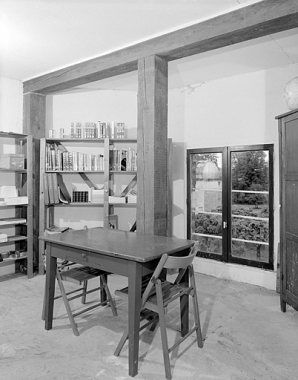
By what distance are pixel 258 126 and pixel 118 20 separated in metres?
2.31

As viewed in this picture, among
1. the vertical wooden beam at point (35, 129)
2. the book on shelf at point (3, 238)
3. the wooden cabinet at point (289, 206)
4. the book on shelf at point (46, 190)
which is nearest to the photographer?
the wooden cabinet at point (289, 206)

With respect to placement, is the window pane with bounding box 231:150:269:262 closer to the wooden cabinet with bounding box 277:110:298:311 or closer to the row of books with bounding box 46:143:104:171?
the wooden cabinet with bounding box 277:110:298:311

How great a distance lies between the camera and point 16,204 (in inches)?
174

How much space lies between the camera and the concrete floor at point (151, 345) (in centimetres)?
232

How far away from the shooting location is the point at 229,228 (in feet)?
15.1

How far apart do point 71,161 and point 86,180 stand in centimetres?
50

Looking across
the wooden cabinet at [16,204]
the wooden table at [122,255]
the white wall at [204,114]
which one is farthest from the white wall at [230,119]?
the wooden cabinet at [16,204]

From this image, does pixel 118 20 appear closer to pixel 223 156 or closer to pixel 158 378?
pixel 223 156

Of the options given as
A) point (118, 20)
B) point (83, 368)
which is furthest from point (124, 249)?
point (118, 20)

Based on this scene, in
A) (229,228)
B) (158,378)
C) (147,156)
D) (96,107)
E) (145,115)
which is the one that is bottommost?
(158,378)

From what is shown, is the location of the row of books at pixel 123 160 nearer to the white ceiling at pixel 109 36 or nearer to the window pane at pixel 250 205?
the white ceiling at pixel 109 36

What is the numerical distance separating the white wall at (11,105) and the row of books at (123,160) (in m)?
1.54

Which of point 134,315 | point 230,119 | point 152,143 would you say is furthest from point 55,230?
point 230,119

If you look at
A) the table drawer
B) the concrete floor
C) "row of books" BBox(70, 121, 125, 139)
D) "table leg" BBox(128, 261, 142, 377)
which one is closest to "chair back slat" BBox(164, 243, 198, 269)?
"table leg" BBox(128, 261, 142, 377)
